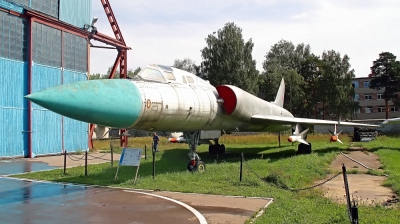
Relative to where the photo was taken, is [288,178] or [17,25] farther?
[17,25]

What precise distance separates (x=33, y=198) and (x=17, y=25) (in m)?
16.0

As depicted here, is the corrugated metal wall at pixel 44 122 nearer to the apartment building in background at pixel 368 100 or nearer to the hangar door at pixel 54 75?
the hangar door at pixel 54 75

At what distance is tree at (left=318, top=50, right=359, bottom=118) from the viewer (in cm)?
5041

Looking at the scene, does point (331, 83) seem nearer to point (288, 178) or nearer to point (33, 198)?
point (288, 178)

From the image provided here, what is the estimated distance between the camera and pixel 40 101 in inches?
286

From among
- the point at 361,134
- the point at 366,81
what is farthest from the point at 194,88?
the point at 366,81

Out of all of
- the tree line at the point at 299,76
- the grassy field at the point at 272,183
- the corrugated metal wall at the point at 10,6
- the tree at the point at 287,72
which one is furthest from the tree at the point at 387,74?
the corrugated metal wall at the point at 10,6

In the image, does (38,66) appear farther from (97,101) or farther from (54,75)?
(97,101)

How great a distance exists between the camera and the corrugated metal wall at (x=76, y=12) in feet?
80.1

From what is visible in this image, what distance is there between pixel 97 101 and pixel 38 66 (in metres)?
16.2

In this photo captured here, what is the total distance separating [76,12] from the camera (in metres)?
25.5

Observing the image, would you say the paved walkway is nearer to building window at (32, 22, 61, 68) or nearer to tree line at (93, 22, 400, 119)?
building window at (32, 22, 61, 68)

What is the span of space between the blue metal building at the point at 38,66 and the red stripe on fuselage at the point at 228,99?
13483 millimetres

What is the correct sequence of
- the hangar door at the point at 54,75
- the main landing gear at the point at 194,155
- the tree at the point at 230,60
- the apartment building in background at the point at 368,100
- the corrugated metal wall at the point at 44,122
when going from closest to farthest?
the main landing gear at the point at 194,155 < the corrugated metal wall at the point at 44,122 < the hangar door at the point at 54,75 < the tree at the point at 230,60 < the apartment building in background at the point at 368,100
